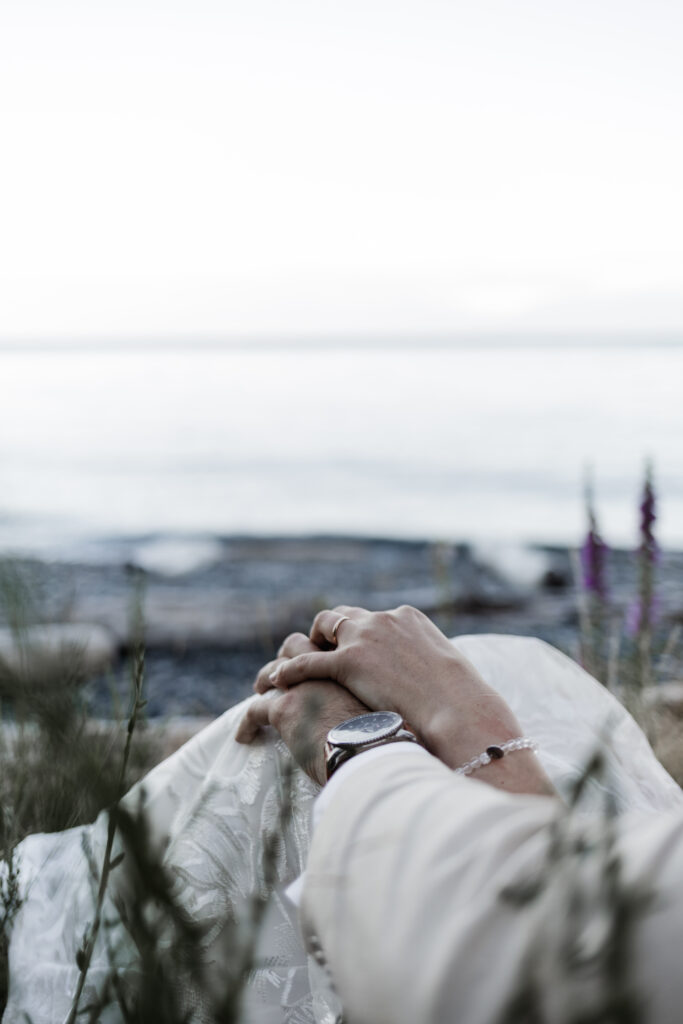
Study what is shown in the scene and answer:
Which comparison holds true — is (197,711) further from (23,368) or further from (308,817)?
(23,368)


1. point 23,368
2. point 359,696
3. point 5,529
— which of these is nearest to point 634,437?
point 5,529

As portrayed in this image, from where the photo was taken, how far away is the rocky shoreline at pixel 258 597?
471 centimetres

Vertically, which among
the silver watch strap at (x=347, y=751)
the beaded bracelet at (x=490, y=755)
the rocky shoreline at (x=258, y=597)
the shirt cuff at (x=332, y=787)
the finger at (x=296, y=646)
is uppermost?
the shirt cuff at (x=332, y=787)

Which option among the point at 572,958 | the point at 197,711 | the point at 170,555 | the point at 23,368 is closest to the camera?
the point at 572,958

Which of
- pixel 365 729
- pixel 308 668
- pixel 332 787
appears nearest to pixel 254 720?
pixel 308 668

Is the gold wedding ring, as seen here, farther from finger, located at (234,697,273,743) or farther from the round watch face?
the round watch face

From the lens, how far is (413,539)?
342 inches

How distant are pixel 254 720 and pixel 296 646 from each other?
205 millimetres

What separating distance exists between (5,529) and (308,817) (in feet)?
8.81

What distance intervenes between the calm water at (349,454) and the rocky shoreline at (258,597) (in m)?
0.62

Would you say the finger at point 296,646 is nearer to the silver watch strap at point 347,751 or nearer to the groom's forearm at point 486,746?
the groom's forearm at point 486,746

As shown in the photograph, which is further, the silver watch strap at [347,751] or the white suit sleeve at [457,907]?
the silver watch strap at [347,751]

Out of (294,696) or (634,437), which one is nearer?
(294,696)

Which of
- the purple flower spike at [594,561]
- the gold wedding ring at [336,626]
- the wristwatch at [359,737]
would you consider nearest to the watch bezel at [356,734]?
the wristwatch at [359,737]
